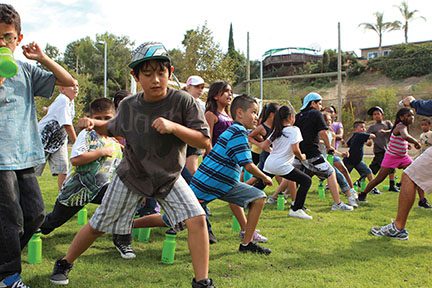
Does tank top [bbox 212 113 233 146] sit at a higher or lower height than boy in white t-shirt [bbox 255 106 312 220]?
higher

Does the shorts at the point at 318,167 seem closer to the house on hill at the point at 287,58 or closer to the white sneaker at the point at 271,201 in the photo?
the white sneaker at the point at 271,201

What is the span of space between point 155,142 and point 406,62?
5547 centimetres

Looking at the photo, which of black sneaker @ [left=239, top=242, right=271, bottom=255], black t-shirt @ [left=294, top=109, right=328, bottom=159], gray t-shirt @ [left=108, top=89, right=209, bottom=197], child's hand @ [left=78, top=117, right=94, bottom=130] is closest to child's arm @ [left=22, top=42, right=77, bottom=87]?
child's hand @ [left=78, top=117, right=94, bottom=130]

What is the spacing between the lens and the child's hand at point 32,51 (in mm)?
3256

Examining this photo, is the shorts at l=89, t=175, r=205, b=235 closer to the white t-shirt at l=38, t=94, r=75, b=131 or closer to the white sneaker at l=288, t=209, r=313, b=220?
the white t-shirt at l=38, t=94, r=75, b=131

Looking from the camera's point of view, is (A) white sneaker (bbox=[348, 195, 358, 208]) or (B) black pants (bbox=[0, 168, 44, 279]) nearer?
(B) black pants (bbox=[0, 168, 44, 279])

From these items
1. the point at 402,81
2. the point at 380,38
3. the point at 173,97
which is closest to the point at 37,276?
the point at 173,97

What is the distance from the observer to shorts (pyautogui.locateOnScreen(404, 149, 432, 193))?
207 inches

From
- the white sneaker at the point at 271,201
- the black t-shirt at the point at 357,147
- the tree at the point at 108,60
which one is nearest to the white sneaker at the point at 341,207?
the white sneaker at the point at 271,201

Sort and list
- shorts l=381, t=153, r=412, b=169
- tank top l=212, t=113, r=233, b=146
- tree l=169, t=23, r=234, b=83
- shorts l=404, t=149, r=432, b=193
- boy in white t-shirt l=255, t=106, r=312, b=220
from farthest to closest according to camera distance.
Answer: tree l=169, t=23, r=234, b=83, shorts l=381, t=153, r=412, b=169, boy in white t-shirt l=255, t=106, r=312, b=220, tank top l=212, t=113, r=233, b=146, shorts l=404, t=149, r=432, b=193

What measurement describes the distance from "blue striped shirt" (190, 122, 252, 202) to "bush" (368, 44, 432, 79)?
A: 173ft

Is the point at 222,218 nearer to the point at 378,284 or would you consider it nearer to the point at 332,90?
the point at 378,284

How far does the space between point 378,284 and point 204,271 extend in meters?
1.60

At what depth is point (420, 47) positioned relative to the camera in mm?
53000
